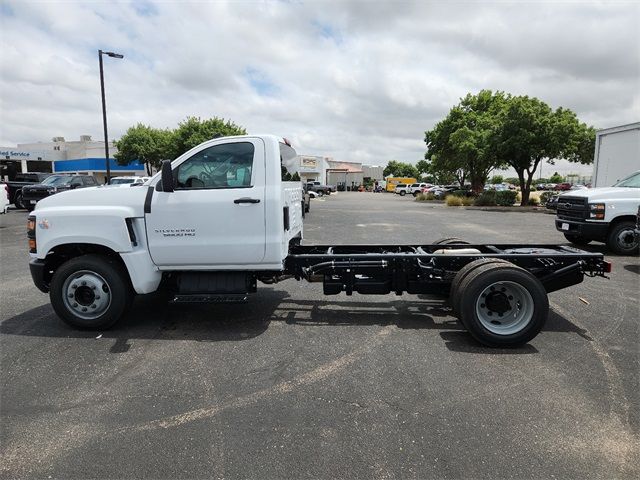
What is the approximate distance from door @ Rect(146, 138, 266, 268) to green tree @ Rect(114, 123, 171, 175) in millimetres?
50057

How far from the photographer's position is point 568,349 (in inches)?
183

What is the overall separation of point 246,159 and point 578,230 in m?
8.85

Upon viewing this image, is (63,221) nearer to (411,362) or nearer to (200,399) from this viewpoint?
(200,399)

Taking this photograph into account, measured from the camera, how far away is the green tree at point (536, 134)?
27047mm

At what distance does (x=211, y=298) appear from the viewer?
4973mm

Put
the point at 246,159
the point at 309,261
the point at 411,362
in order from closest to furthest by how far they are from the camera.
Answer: the point at 411,362 < the point at 246,159 < the point at 309,261

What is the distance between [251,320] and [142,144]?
53.5 meters

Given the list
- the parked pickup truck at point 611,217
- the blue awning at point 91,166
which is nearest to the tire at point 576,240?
the parked pickup truck at point 611,217

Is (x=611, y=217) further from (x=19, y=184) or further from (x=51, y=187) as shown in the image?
(x=19, y=184)

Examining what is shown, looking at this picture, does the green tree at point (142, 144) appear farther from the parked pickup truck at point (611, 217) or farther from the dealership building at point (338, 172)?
the parked pickup truck at point (611, 217)

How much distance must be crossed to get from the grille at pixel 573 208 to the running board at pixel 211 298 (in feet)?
29.1

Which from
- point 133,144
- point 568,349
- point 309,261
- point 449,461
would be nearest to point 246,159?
point 309,261

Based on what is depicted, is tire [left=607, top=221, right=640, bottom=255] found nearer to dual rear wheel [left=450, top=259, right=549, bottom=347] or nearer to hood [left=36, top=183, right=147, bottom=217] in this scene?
dual rear wheel [left=450, top=259, right=549, bottom=347]

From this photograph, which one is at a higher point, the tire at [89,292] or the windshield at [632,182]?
the windshield at [632,182]
